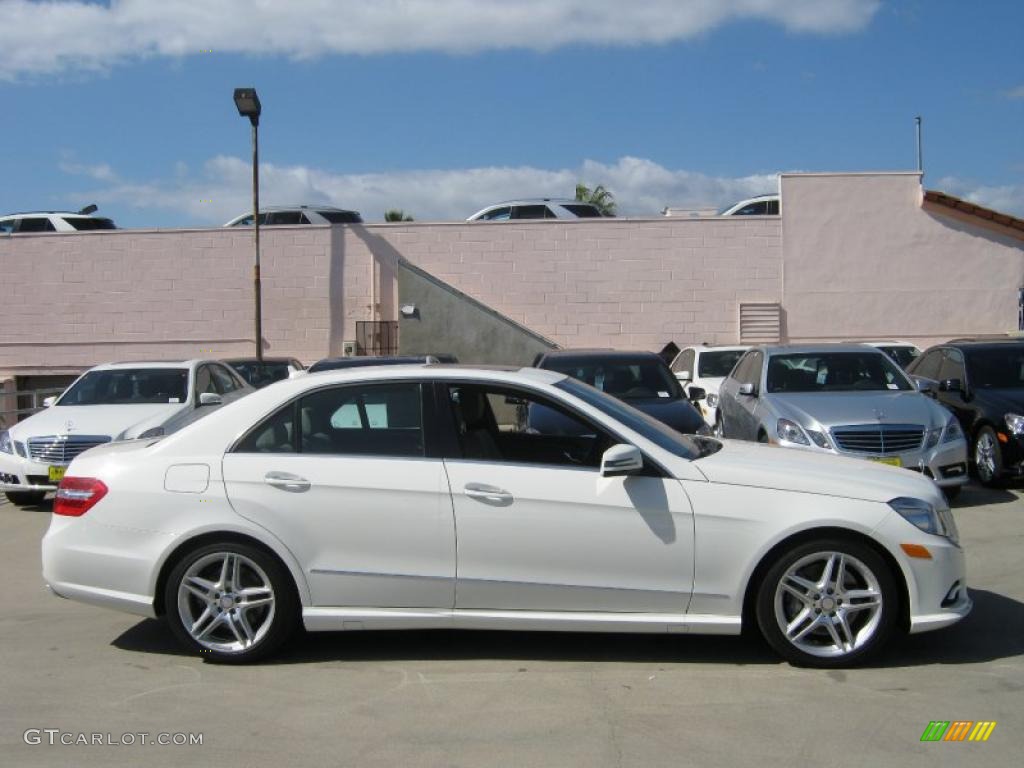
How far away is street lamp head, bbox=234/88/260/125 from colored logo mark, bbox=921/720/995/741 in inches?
749

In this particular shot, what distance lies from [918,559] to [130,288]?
77.4 feet

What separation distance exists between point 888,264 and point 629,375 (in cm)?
1567

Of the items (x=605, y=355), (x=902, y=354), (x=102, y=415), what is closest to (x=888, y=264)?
(x=902, y=354)

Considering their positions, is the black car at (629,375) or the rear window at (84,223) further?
the rear window at (84,223)

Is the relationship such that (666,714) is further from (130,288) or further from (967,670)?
(130,288)

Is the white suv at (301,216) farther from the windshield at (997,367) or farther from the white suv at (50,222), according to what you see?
the windshield at (997,367)

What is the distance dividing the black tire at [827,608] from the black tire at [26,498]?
9.17 m

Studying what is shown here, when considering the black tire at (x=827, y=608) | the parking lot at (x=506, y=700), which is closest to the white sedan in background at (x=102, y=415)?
the parking lot at (x=506, y=700)

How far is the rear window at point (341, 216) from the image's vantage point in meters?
26.8

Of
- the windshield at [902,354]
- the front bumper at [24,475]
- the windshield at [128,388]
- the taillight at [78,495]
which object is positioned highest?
the windshield at [902,354]

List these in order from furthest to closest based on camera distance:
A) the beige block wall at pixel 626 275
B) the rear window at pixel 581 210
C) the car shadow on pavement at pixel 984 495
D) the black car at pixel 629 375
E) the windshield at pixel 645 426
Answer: the rear window at pixel 581 210, the beige block wall at pixel 626 275, the black car at pixel 629 375, the car shadow on pavement at pixel 984 495, the windshield at pixel 645 426

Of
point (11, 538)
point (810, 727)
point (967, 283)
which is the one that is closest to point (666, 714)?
point (810, 727)

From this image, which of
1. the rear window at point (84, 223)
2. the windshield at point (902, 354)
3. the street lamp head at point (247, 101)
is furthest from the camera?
the rear window at point (84, 223)

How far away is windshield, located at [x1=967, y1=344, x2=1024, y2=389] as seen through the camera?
1175 cm
